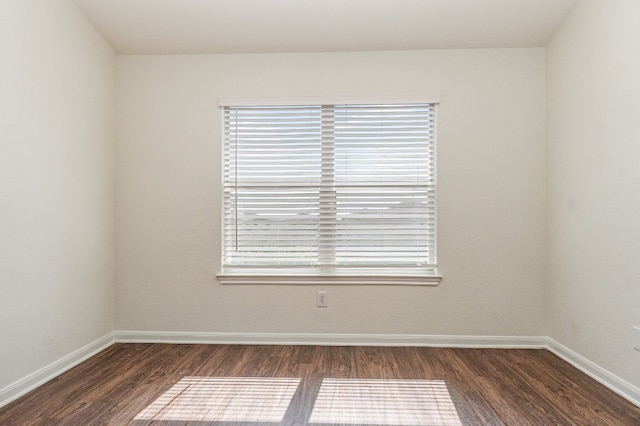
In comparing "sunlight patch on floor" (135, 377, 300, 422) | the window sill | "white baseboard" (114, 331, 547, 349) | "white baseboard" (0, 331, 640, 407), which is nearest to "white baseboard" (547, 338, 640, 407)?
"white baseboard" (0, 331, 640, 407)

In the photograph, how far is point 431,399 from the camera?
92.0 inches

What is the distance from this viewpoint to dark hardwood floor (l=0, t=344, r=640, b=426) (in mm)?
2125

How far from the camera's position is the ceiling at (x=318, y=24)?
296 centimetres

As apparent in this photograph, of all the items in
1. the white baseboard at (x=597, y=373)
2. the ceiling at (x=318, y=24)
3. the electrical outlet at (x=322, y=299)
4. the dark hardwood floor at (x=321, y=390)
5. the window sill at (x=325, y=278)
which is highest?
the ceiling at (x=318, y=24)

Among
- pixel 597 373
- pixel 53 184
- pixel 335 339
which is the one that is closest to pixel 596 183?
pixel 597 373

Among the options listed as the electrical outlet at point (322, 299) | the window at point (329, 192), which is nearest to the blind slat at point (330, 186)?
the window at point (329, 192)

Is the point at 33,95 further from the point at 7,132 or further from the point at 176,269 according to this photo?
the point at 176,269

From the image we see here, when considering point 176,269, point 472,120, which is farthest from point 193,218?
point 472,120

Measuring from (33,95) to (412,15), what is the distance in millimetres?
2551

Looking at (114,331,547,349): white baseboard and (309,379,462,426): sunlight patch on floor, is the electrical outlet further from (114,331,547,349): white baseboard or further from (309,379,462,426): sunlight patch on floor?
(309,379,462,426): sunlight patch on floor

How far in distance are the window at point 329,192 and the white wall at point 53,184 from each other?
0.97 metres

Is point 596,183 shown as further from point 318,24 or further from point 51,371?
point 51,371

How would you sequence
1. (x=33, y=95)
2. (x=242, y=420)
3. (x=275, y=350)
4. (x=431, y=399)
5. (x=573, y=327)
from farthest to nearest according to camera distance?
(x=275, y=350), (x=573, y=327), (x=33, y=95), (x=431, y=399), (x=242, y=420)

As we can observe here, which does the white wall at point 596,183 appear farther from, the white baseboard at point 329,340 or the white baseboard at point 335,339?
the white baseboard at point 335,339
